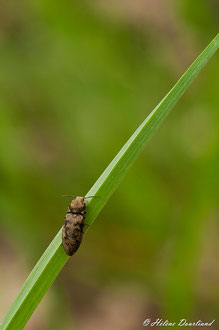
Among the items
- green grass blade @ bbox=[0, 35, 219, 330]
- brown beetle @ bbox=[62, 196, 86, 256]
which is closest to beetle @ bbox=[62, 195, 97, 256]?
brown beetle @ bbox=[62, 196, 86, 256]

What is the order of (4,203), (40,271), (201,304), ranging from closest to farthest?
(40,271)
(201,304)
(4,203)

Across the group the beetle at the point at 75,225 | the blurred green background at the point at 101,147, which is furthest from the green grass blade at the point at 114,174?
the blurred green background at the point at 101,147

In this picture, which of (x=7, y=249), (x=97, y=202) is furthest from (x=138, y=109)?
(x=97, y=202)

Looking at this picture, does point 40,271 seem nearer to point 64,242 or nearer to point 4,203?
point 64,242

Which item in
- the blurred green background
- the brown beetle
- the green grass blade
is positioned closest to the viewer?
the green grass blade

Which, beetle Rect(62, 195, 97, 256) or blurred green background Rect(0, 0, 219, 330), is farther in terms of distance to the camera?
blurred green background Rect(0, 0, 219, 330)

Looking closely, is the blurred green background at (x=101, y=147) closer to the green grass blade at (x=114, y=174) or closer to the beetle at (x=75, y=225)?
the beetle at (x=75, y=225)

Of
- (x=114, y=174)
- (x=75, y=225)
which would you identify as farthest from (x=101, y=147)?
(x=114, y=174)

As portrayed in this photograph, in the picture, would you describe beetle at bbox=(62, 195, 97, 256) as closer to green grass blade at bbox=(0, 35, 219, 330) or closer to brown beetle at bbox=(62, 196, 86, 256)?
brown beetle at bbox=(62, 196, 86, 256)
